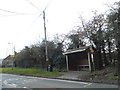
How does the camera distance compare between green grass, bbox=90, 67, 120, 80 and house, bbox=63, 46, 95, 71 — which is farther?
house, bbox=63, 46, 95, 71

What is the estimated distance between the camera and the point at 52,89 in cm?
1008

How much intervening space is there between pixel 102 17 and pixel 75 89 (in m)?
11.2

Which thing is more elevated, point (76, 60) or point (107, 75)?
point (76, 60)

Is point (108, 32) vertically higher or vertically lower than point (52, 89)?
higher

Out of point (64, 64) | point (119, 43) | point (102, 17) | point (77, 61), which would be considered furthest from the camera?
point (64, 64)

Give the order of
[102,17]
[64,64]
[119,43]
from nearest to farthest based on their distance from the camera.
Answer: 1. [119,43]
2. [102,17]
3. [64,64]

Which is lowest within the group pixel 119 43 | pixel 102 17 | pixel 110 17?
pixel 119 43

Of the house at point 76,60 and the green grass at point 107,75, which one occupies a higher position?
the house at point 76,60

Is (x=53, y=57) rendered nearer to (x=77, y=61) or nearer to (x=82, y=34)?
(x=77, y=61)

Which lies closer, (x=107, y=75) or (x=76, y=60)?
(x=107, y=75)

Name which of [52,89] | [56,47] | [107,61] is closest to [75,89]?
[52,89]

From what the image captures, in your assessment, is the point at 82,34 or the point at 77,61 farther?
the point at 77,61

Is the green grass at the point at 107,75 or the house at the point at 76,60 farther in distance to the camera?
the house at the point at 76,60

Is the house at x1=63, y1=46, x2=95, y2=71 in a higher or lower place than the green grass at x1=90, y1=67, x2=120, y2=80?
higher
